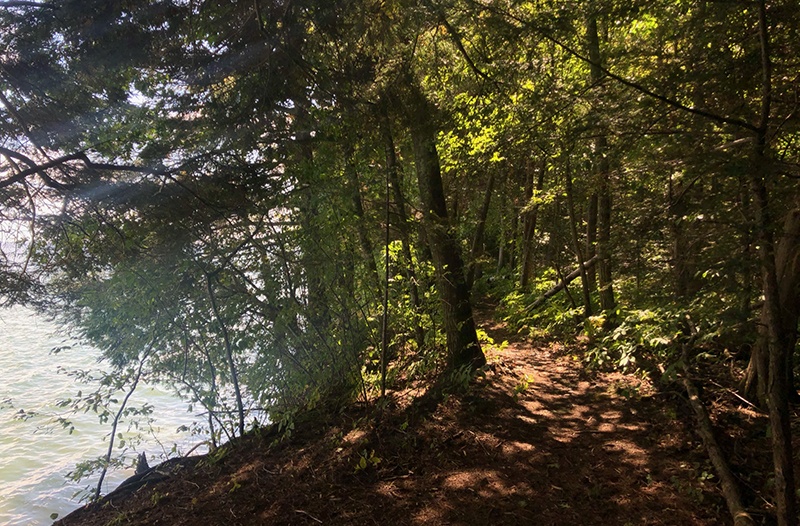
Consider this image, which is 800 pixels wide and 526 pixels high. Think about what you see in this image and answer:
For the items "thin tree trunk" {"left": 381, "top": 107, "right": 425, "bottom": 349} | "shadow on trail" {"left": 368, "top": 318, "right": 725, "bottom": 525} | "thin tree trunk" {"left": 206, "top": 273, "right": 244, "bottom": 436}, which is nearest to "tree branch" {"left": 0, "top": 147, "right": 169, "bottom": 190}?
"thin tree trunk" {"left": 206, "top": 273, "right": 244, "bottom": 436}

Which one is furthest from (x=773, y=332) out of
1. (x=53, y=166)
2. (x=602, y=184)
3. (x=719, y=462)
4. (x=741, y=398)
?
(x=53, y=166)

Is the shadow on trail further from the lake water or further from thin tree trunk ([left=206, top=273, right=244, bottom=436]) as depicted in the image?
the lake water

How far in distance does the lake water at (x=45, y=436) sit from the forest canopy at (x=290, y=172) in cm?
181

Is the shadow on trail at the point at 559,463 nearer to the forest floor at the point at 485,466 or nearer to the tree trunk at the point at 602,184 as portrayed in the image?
the forest floor at the point at 485,466

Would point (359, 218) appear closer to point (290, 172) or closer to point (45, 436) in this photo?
point (290, 172)

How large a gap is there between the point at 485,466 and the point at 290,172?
3.47m

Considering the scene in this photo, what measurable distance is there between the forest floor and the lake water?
1966 millimetres

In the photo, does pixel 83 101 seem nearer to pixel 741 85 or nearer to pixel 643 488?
pixel 741 85

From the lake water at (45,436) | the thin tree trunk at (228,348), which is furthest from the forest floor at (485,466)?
the lake water at (45,436)

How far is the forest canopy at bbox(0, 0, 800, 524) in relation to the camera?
3738mm

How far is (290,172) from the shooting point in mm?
4340

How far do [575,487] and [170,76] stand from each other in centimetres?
559

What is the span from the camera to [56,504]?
286 inches

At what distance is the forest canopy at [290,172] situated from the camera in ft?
12.3
